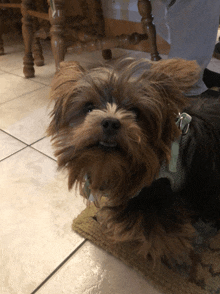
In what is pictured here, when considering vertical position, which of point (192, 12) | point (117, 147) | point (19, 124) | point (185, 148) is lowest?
point (19, 124)

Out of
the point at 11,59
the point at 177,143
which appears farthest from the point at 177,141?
the point at 11,59

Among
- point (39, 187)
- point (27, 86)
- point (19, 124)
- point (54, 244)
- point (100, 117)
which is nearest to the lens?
point (100, 117)

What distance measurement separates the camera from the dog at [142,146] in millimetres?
607

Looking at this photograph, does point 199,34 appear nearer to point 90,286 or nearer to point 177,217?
point 177,217

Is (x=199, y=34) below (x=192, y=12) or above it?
below

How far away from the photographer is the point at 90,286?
75 centimetres

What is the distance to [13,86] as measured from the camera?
1.96 meters

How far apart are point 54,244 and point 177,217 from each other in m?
0.43

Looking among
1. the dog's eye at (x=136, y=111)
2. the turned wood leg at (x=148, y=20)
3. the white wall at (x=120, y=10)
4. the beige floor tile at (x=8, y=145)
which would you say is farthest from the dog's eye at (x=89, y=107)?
the white wall at (x=120, y=10)

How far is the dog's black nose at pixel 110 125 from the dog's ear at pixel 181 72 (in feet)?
0.66

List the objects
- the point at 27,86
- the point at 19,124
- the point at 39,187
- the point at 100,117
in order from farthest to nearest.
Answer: the point at 27,86 → the point at 19,124 → the point at 39,187 → the point at 100,117

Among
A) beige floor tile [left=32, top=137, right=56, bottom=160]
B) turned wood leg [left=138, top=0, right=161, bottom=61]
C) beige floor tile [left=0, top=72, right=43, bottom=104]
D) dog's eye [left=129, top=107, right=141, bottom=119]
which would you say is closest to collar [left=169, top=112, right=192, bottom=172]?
dog's eye [left=129, top=107, right=141, bottom=119]

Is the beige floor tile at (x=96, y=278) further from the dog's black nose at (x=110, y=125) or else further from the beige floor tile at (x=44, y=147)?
the beige floor tile at (x=44, y=147)

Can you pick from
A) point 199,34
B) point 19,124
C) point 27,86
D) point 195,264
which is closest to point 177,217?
point 195,264
